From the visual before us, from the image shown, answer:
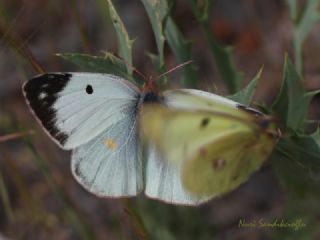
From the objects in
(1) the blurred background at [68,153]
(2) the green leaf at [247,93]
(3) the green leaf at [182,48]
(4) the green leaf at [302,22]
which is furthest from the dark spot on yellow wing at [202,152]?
(4) the green leaf at [302,22]

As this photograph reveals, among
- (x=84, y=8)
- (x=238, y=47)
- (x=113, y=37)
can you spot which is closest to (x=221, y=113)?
(x=113, y=37)

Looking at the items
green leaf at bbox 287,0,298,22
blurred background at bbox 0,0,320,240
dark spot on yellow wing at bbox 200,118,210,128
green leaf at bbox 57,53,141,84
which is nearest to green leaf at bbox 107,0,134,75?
green leaf at bbox 57,53,141,84

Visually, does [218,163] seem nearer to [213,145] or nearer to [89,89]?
[213,145]

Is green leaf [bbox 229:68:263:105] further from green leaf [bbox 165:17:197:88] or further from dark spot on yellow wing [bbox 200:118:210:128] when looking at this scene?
green leaf [bbox 165:17:197:88]

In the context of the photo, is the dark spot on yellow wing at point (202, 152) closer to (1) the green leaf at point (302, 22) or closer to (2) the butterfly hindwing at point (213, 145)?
(2) the butterfly hindwing at point (213, 145)

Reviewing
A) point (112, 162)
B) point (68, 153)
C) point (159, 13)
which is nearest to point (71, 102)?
point (112, 162)

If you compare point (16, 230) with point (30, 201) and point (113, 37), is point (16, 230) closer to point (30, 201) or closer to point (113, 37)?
point (30, 201)

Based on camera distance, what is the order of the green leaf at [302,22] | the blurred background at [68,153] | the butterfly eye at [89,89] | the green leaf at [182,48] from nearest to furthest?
the butterfly eye at [89,89]
the green leaf at [182,48]
the green leaf at [302,22]
the blurred background at [68,153]
